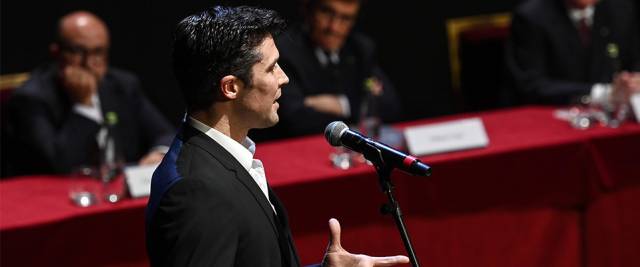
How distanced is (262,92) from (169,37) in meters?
3.14

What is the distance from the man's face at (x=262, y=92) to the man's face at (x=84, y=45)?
6.74 ft

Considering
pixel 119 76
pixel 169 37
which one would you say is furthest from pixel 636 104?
pixel 169 37

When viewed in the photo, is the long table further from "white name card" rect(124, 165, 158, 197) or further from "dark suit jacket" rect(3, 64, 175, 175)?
"dark suit jacket" rect(3, 64, 175, 175)

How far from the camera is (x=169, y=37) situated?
4.94 metres

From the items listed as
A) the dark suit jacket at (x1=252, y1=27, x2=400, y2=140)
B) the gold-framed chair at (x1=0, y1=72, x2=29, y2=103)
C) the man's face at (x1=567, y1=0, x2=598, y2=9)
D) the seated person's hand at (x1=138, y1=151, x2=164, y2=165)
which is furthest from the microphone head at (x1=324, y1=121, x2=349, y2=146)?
the man's face at (x1=567, y1=0, x2=598, y2=9)

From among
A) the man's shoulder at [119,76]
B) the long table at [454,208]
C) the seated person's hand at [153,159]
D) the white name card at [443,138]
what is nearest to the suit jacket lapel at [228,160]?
the long table at [454,208]

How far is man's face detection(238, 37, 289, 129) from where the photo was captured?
1866 mm

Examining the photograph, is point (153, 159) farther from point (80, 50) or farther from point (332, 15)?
point (332, 15)

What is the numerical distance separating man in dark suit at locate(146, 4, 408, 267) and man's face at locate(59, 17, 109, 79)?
202 cm

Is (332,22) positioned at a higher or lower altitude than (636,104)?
higher

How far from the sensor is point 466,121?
134 inches

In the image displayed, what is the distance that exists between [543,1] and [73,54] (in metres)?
1.97

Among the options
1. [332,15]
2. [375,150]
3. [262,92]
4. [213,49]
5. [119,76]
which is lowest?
[119,76]

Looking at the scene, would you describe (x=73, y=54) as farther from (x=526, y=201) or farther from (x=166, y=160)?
(x=166, y=160)
